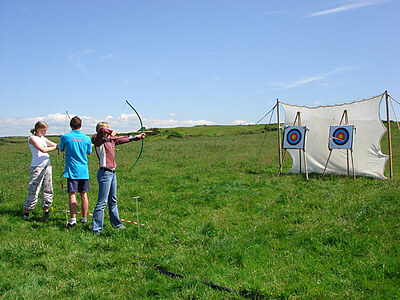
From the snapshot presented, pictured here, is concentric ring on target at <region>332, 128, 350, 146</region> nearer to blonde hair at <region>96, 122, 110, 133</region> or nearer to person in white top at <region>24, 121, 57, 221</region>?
blonde hair at <region>96, 122, 110, 133</region>

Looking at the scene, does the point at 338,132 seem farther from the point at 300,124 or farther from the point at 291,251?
the point at 291,251

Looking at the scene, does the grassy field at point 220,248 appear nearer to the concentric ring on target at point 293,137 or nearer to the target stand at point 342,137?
the target stand at point 342,137

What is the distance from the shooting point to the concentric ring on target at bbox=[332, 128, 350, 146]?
35.5ft

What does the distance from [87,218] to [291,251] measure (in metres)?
4.42

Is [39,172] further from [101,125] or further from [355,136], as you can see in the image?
[355,136]

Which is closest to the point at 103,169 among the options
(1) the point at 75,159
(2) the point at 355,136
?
(1) the point at 75,159

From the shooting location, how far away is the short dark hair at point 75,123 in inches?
244

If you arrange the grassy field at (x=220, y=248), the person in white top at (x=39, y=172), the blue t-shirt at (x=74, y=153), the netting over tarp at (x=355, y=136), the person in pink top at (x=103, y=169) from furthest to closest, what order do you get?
the netting over tarp at (x=355, y=136), the person in white top at (x=39, y=172), the blue t-shirt at (x=74, y=153), the person in pink top at (x=103, y=169), the grassy field at (x=220, y=248)

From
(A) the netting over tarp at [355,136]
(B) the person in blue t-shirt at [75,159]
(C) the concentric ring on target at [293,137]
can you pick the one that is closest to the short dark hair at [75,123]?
(B) the person in blue t-shirt at [75,159]

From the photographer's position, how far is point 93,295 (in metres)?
3.86

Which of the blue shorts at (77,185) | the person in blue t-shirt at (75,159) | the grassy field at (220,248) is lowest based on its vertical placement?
the grassy field at (220,248)

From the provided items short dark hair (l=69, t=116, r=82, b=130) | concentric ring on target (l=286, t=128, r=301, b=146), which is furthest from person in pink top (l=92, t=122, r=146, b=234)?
concentric ring on target (l=286, t=128, r=301, b=146)

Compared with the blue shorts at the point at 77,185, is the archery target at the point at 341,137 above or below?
above

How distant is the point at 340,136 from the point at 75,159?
8735 mm
